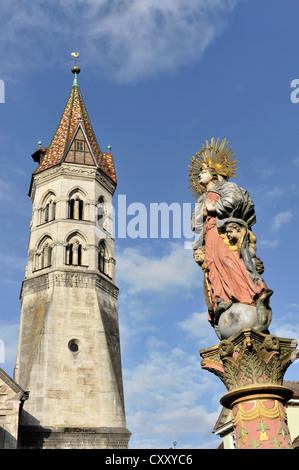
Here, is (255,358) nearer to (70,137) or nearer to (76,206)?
(76,206)

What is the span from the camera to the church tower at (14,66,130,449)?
29922 mm

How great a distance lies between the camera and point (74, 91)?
147 ft

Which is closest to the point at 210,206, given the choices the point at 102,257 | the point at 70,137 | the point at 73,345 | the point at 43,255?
the point at 73,345

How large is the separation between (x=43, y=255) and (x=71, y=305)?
482 centimetres

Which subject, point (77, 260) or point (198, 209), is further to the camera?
point (77, 260)

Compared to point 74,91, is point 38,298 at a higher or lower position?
lower

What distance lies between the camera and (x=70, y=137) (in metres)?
40.8

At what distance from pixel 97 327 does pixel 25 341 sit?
172 inches

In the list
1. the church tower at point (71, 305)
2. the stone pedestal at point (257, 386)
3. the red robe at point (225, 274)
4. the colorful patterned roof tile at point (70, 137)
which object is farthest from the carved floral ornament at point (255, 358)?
the colorful patterned roof tile at point (70, 137)

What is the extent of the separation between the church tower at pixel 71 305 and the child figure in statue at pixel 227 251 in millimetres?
23704

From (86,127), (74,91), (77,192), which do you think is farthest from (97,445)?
(74,91)

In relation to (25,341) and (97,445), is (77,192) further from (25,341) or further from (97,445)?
(97,445)

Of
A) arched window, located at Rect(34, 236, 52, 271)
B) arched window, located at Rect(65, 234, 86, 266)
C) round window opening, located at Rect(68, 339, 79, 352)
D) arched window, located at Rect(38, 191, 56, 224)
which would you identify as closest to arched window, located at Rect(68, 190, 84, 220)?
arched window, located at Rect(38, 191, 56, 224)

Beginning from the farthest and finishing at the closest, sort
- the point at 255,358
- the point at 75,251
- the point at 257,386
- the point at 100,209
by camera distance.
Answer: the point at 100,209, the point at 75,251, the point at 255,358, the point at 257,386
